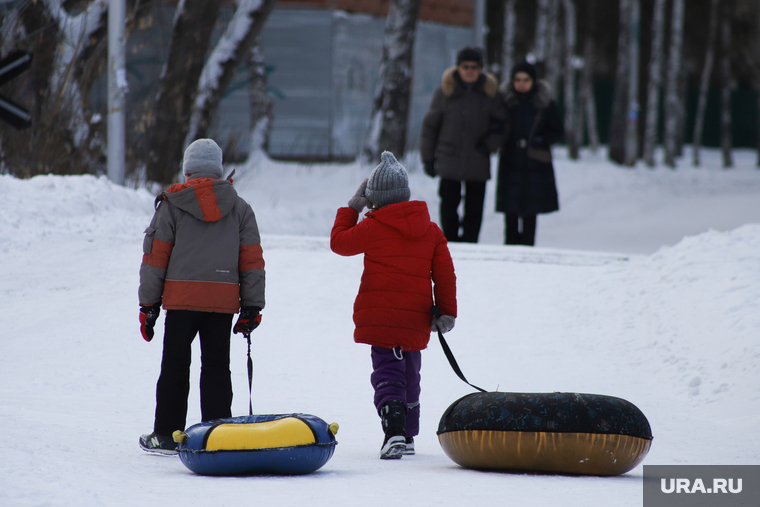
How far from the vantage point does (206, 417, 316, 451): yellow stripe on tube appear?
12.8 feet

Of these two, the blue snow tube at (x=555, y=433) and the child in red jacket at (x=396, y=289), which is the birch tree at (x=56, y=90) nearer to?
the child in red jacket at (x=396, y=289)

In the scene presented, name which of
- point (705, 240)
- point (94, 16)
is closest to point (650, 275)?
point (705, 240)

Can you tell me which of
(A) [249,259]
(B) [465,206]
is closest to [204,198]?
(A) [249,259]

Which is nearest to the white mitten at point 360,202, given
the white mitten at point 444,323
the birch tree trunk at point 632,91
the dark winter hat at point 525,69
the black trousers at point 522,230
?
the white mitten at point 444,323

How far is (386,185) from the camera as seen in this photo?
4676 mm

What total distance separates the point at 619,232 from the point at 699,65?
25686 millimetres

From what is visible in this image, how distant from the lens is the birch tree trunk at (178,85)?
12562mm

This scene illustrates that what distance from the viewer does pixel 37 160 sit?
36.7ft

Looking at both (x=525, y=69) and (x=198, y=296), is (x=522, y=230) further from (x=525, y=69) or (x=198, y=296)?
(x=198, y=296)

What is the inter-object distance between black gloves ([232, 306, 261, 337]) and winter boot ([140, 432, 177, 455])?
1.94 ft

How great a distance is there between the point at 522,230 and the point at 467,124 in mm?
1227

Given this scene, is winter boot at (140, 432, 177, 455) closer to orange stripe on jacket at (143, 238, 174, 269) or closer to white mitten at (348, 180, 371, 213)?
orange stripe on jacket at (143, 238, 174, 269)

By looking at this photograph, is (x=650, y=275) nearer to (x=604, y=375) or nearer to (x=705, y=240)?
(x=705, y=240)

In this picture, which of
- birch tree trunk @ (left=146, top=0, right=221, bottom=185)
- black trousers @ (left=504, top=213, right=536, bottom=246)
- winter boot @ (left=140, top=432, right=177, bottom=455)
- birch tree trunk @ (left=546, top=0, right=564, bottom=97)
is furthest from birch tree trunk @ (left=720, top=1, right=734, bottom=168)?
winter boot @ (left=140, top=432, right=177, bottom=455)
